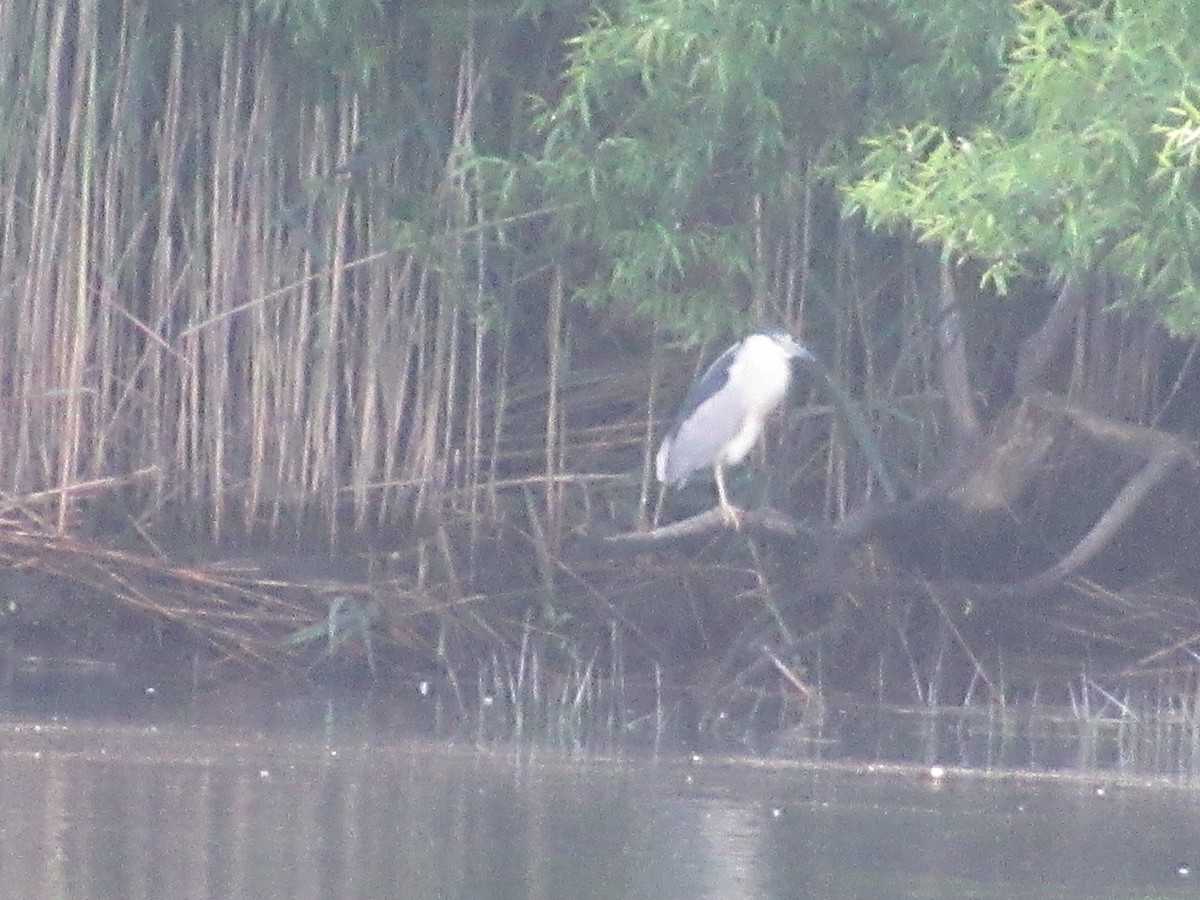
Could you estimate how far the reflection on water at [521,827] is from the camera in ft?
15.1

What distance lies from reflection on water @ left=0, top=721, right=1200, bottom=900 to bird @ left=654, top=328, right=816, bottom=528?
212cm

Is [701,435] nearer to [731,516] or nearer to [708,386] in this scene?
[708,386]

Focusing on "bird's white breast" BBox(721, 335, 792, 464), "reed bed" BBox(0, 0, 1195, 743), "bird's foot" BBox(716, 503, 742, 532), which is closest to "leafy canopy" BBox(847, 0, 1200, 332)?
"bird's foot" BBox(716, 503, 742, 532)

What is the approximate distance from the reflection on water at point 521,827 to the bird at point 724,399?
2.12m

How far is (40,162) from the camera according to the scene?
857cm

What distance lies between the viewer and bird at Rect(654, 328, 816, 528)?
8562 millimetres

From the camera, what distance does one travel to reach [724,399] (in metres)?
8.56

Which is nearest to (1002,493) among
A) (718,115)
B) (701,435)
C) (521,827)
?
(701,435)

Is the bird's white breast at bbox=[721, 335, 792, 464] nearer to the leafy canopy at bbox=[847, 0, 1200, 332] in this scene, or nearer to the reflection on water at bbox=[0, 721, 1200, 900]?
the leafy canopy at bbox=[847, 0, 1200, 332]

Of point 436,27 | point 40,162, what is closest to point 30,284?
point 40,162

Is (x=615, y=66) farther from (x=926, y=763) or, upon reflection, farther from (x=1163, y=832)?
(x=1163, y=832)

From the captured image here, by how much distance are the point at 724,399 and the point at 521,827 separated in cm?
345

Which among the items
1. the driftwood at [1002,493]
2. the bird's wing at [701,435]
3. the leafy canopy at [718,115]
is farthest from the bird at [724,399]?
the driftwood at [1002,493]

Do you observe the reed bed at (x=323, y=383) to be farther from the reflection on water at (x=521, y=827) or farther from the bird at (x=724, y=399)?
the reflection on water at (x=521, y=827)
